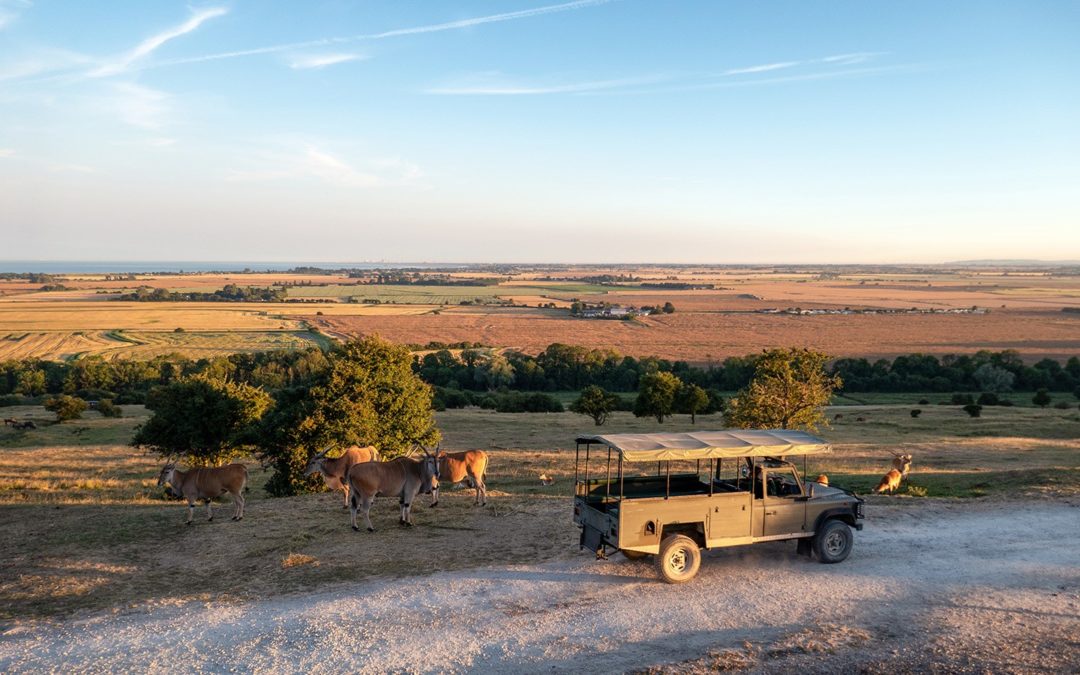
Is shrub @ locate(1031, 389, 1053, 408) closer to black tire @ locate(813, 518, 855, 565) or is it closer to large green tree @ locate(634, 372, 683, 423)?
large green tree @ locate(634, 372, 683, 423)

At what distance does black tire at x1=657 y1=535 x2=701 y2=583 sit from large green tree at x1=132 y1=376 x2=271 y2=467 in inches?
893

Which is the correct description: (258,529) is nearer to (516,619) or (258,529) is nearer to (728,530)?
(516,619)

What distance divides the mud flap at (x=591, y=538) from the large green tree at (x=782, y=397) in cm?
2456

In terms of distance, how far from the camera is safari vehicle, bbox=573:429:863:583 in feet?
48.6

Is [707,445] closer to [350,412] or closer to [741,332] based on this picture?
[350,412]

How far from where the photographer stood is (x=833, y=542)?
16125 millimetres

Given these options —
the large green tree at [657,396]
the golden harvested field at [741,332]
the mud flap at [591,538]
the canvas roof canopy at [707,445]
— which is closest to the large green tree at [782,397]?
the large green tree at [657,396]

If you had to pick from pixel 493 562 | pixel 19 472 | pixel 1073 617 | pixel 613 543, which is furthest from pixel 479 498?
pixel 19 472

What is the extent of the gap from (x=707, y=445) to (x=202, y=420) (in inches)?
993

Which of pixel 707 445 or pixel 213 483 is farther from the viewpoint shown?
pixel 213 483

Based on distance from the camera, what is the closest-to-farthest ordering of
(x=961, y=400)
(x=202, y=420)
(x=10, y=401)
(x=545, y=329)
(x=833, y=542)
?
(x=833, y=542) → (x=202, y=420) → (x=10, y=401) → (x=961, y=400) → (x=545, y=329)

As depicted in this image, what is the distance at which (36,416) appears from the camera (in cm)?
5919

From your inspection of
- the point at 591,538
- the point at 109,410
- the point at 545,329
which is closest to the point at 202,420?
the point at 591,538

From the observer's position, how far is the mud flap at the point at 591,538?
15.3 m
